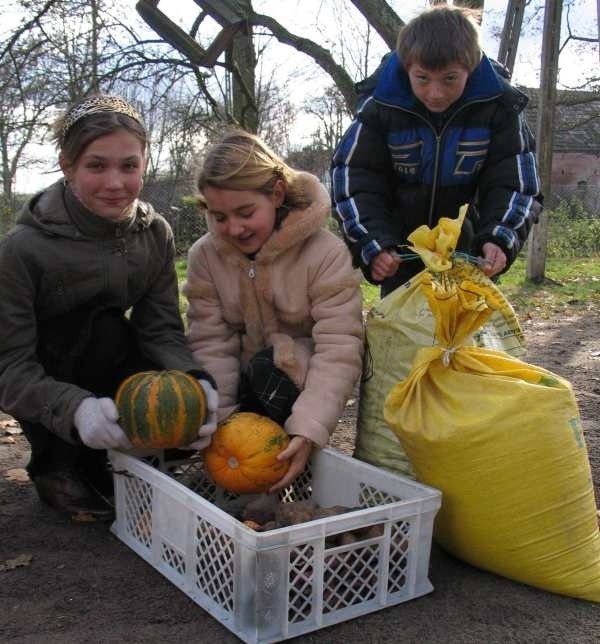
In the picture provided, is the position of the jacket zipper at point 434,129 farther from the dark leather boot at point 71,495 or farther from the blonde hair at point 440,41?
the dark leather boot at point 71,495

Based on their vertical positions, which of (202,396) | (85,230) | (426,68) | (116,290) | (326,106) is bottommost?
(202,396)

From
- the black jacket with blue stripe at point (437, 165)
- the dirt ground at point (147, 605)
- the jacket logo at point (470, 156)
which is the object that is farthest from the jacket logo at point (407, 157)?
the dirt ground at point (147, 605)

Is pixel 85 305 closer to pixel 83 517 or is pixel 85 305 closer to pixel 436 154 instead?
pixel 83 517

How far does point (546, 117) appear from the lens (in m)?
9.24

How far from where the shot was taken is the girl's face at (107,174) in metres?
2.43

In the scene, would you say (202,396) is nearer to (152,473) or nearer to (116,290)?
(152,473)

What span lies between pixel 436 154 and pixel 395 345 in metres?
0.78

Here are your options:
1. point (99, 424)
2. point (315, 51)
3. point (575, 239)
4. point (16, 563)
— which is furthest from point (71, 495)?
point (575, 239)

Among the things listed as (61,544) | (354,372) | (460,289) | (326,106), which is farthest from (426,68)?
(326,106)

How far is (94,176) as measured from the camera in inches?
95.7

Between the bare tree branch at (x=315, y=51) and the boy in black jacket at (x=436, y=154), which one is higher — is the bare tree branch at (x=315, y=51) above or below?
above

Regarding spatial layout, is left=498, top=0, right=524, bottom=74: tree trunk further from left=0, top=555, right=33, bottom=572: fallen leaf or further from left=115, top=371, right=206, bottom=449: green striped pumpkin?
left=0, top=555, right=33, bottom=572: fallen leaf

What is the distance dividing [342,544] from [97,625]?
66 cm

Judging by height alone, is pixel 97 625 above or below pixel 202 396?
below
